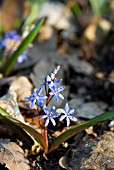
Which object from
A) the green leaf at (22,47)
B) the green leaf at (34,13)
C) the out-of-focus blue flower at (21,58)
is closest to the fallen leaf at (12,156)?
the green leaf at (22,47)

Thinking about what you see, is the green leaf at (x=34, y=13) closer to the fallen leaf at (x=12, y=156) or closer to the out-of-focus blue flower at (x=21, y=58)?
the out-of-focus blue flower at (x=21, y=58)

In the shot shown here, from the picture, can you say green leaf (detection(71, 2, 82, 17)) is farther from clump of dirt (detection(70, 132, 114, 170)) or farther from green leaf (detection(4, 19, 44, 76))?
clump of dirt (detection(70, 132, 114, 170))

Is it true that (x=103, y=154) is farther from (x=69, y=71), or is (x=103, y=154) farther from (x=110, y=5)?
(x=110, y=5)

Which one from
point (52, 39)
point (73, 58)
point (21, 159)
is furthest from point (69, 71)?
point (21, 159)

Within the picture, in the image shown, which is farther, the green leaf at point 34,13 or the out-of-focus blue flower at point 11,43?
the green leaf at point 34,13

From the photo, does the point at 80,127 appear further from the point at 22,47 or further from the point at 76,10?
the point at 76,10

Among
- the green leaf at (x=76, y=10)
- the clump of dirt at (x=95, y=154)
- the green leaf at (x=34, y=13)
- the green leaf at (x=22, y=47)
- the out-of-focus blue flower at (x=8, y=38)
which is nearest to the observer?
the clump of dirt at (x=95, y=154)

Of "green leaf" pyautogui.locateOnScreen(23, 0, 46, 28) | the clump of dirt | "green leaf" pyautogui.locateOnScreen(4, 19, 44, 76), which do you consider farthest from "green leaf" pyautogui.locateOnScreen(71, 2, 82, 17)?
the clump of dirt
